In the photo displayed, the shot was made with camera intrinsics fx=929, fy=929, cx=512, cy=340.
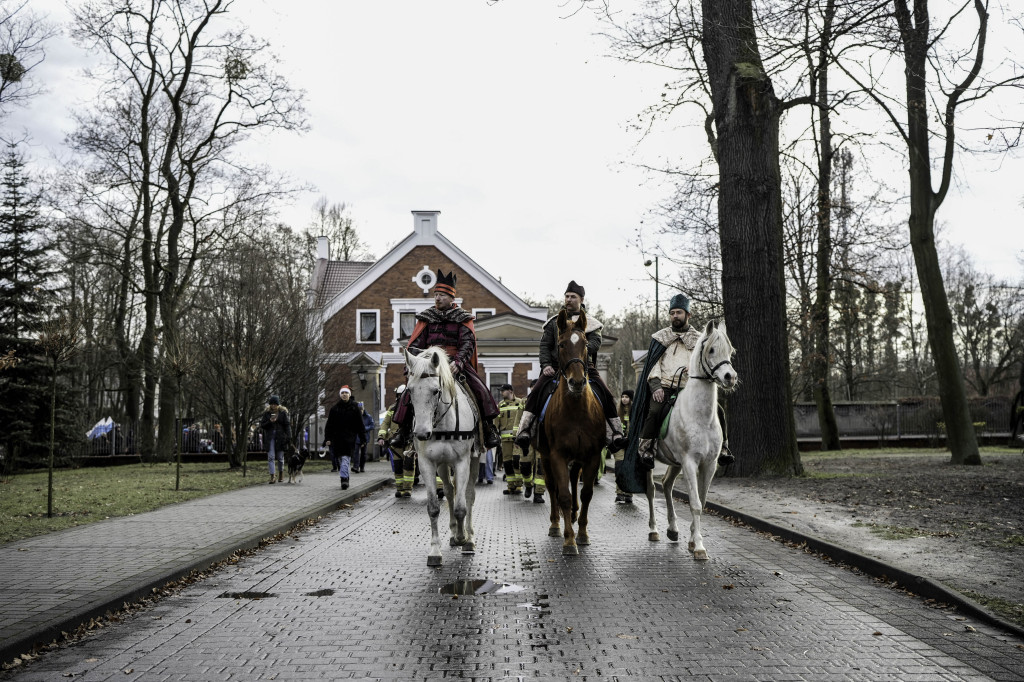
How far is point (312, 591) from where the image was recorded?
8.14 metres

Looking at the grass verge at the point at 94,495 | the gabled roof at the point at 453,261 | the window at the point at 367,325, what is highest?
the gabled roof at the point at 453,261

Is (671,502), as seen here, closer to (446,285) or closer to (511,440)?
(446,285)

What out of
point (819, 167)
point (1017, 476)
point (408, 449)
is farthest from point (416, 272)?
point (408, 449)

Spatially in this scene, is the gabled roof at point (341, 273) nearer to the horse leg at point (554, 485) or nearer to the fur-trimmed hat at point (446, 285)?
the horse leg at point (554, 485)

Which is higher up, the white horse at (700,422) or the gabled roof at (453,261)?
the gabled roof at (453,261)

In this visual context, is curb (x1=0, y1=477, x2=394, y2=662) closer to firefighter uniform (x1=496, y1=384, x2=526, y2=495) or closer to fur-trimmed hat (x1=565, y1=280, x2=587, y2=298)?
fur-trimmed hat (x1=565, y1=280, x2=587, y2=298)

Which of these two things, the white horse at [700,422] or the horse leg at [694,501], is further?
the horse leg at [694,501]

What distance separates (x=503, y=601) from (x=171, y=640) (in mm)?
2528

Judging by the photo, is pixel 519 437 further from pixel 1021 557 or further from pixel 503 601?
pixel 1021 557

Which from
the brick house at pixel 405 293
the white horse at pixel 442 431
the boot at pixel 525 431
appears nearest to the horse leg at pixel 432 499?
the white horse at pixel 442 431

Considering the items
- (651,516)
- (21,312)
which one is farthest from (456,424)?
(21,312)

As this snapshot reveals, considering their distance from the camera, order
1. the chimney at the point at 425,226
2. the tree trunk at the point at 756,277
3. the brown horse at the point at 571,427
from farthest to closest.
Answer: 1. the chimney at the point at 425,226
2. the tree trunk at the point at 756,277
3. the brown horse at the point at 571,427

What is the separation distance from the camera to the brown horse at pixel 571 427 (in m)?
9.88

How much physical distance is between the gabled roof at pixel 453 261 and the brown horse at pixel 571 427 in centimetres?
4225
